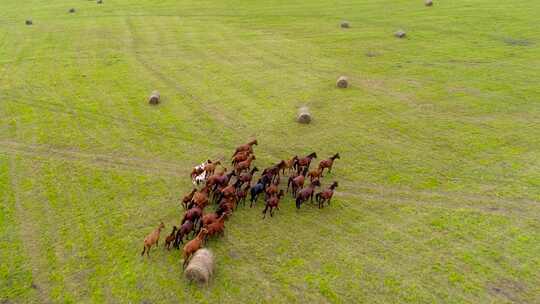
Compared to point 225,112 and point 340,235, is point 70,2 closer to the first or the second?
point 225,112

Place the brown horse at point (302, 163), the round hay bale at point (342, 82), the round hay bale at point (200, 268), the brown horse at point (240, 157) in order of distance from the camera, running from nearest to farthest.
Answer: the round hay bale at point (200, 268) → the brown horse at point (302, 163) → the brown horse at point (240, 157) → the round hay bale at point (342, 82)

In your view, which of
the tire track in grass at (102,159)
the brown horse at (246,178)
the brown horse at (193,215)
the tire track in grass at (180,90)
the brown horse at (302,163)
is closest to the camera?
the brown horse at (193,215)

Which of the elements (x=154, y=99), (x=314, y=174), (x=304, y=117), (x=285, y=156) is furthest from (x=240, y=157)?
(x=154, y=99)

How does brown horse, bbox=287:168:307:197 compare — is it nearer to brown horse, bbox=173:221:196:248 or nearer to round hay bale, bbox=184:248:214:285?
brown horse, bbox=173:221:196:248

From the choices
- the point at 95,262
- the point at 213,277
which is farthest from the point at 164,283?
the point at 95,262

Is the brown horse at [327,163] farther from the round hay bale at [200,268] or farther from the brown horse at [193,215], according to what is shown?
the round hay bale at [200,268]

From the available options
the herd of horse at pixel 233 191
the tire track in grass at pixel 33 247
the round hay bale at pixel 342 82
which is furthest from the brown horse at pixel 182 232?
the round hay bale at pixel 342 82

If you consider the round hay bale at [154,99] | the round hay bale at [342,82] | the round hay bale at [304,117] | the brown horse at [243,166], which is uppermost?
the round hay bale at [342,82]

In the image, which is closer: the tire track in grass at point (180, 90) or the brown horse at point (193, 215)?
the brown horse at point (193, 215)
